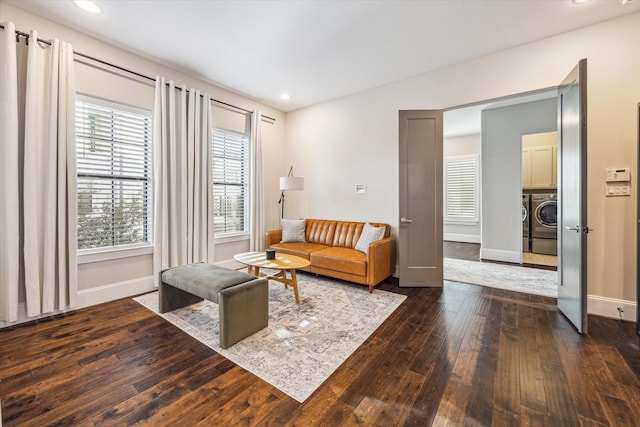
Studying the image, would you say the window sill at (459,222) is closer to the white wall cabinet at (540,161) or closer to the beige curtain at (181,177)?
the white wall cabinet at (540,161)

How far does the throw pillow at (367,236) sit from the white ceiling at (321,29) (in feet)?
7.38

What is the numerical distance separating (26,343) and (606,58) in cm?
608

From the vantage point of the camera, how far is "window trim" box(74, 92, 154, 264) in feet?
9.76

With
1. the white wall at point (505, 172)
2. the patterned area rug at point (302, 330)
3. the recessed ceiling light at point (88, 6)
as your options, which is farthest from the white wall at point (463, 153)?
the recessed ceiling light at point (88, 6)

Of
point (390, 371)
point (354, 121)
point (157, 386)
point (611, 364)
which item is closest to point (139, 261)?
point (157, 386)

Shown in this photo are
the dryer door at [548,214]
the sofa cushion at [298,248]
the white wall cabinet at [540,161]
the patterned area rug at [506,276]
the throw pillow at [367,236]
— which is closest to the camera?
the patterned area rug at [506,276]

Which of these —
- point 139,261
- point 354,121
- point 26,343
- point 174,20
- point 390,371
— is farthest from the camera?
point 354,121

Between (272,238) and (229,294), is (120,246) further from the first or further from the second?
(272,238)

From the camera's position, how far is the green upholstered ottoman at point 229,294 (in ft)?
7.13

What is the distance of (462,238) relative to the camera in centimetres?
745

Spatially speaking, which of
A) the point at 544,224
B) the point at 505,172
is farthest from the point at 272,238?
the point at 544,224

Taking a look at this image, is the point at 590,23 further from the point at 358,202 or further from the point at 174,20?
the point at 174,20

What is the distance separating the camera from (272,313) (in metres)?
2.80

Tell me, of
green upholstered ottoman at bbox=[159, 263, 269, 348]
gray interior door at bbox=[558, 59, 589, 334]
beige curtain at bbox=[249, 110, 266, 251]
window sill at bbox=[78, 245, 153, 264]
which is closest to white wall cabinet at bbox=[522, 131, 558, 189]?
gray interior door at bbox=[558, 59, 589, 334]
